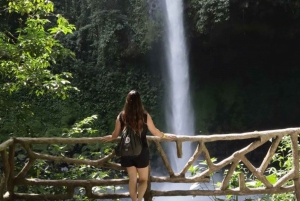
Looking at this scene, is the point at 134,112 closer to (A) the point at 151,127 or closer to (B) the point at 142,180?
(A) the point at 151,127

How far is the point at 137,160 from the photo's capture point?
329 centimetres

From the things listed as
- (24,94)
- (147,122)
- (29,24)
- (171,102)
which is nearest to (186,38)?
(171,102)

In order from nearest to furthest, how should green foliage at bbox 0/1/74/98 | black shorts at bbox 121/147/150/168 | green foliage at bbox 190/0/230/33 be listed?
black shorts at bbox 121/147/150/168 < green foliage at bbox 0/1/74/98 < green foliage at bbox 190/0/230/33

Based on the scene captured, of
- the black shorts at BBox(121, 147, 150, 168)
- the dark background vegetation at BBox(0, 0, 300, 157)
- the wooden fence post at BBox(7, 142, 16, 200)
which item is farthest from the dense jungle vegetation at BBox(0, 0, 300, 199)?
the black shorts at BBox(121, 147, 150, 168)

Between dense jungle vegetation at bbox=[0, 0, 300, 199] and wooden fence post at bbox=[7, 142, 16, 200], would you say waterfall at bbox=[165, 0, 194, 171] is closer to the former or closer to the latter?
dense jungle vegetation at bbox=[0, 0, 300, 199]

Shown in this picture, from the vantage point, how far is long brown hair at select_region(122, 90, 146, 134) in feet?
10.3

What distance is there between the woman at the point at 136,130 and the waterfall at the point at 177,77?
9.15m

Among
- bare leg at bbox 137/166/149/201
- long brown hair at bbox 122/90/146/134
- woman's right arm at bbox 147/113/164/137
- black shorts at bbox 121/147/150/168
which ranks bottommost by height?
bare leg at bbox 137/166/149/201

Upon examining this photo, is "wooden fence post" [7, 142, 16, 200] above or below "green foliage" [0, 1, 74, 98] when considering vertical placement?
below

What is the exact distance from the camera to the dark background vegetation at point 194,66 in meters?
12.4

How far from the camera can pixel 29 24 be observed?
436cm

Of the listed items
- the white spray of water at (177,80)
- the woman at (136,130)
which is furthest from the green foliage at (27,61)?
the white spray of water at (177,80)

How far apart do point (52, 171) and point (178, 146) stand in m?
1.54

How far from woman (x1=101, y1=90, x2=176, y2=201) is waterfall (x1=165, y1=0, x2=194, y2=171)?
915 cm
